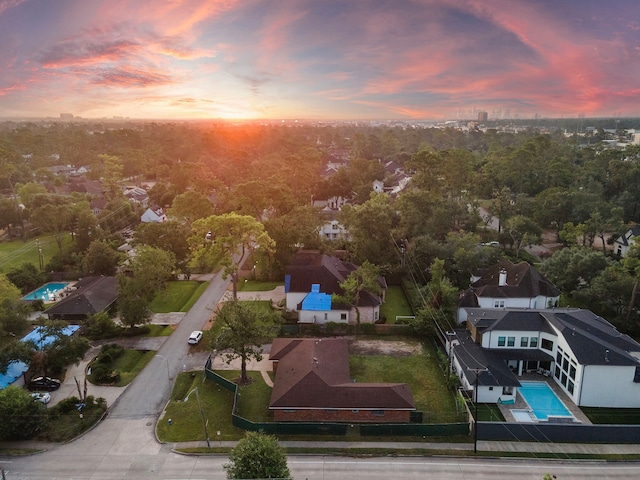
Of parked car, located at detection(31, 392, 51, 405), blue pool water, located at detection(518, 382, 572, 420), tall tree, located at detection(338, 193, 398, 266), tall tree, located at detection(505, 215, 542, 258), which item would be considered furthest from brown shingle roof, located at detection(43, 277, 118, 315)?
tall tree, located at detection(505, 215, 542, 258)

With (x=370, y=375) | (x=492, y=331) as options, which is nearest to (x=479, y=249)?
(x=492, y=331)

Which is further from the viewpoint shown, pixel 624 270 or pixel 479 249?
pixel 479 249

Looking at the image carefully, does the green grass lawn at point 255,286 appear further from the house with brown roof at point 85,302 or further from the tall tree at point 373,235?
the house with brown roof at point 85,302

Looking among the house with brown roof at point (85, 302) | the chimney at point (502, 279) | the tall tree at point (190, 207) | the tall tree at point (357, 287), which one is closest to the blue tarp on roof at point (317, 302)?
the tall tree at point (357, 287)

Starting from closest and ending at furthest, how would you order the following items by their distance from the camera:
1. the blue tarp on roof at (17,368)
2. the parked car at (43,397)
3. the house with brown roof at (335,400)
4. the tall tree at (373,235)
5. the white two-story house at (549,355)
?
the house with brown roof at (335,400) < the parked car at (43,397) < the white two-story house at (549,355) < the blue tarp on roof at (17,368) < the tall tree at (373,235)

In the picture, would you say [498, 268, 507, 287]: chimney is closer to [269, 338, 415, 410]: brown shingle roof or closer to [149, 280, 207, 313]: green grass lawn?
[269, 338, 415, 410]: brown shingle roof

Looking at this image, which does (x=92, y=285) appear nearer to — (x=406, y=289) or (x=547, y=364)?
(x=406, y=289)
